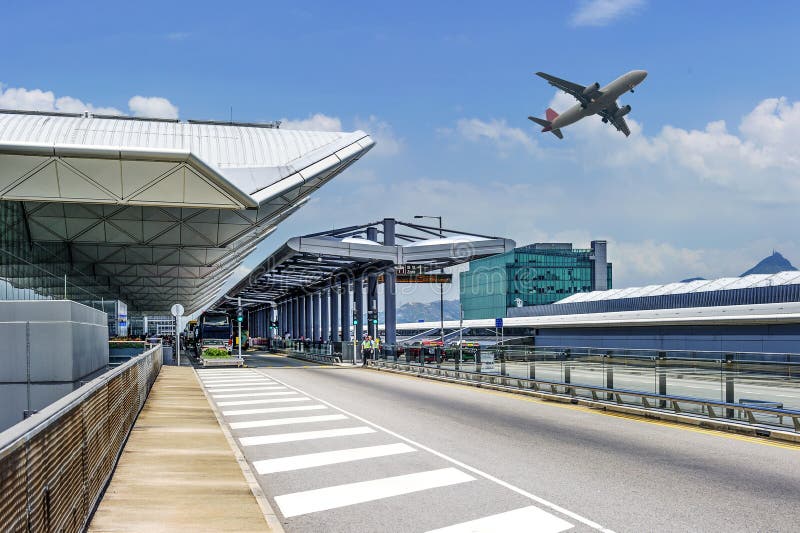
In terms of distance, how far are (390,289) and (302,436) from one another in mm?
37736

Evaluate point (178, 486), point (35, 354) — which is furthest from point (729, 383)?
point (35, 354)

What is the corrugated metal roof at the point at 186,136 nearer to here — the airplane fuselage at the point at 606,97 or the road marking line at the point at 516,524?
the airplane fuselage at the point at 606,97

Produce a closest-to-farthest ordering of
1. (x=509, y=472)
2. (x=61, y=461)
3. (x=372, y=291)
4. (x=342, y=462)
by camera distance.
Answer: (x=61, y=461), (x=509, y=472), (x=342, y=462), (x=372, y=291)

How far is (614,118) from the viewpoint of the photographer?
2734 inches

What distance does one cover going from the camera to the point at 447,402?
21781mm

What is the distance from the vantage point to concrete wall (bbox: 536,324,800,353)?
128 ft

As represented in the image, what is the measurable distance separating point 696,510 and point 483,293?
171 metres

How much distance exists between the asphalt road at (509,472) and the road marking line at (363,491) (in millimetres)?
25

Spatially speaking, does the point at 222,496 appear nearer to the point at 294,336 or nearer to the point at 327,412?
the point at 327,412

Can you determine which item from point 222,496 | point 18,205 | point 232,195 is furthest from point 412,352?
point 222,496

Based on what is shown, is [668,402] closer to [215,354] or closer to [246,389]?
[246,389]

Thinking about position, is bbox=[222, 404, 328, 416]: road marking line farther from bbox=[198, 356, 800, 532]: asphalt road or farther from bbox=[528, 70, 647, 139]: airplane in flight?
bbox=[528, 70, 647, 139]: airplane in flight

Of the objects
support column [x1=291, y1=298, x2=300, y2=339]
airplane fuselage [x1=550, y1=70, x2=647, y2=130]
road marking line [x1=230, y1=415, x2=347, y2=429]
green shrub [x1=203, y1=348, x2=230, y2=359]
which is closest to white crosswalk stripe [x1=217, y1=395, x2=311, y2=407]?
road marking line [x1=230, y1=415, x2=347, y2=429]

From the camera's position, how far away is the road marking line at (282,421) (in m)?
16.8
